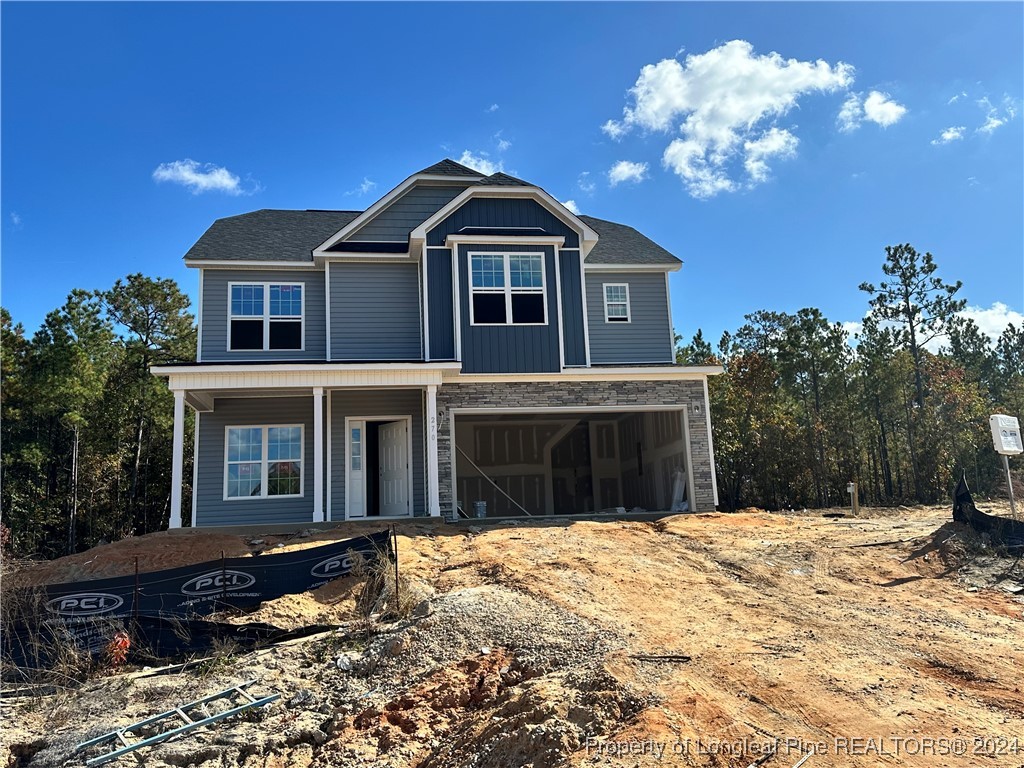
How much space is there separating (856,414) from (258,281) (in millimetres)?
25592

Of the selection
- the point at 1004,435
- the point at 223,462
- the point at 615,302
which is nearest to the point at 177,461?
the point at 223,462

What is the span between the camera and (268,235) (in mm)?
19359

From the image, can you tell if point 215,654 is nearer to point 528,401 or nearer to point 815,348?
point 528,401

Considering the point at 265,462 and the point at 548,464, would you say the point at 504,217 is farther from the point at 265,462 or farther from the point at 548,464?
the point at 548,464

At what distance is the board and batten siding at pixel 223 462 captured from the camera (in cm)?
1667

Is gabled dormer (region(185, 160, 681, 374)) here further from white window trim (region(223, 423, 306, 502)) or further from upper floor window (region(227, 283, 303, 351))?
white window trim (region(223, 423, 306, 502))

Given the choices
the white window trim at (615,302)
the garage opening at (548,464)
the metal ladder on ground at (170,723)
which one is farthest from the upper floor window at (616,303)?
the metal ladder on ground at (170,723)

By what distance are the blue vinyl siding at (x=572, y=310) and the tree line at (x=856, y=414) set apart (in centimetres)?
1182

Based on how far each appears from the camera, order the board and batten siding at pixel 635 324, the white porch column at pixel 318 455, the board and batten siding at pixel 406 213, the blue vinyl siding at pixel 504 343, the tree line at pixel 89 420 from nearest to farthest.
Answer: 1. the white porch column at pixel 318 455
2. the blue vinyl siding at pixel 504 343
3. the board and batten siding at pixel 406 213
4. the board and batten siding at pixel 635 324
5. the tree line at pixel 89 420

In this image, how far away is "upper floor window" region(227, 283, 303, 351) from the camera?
17.9 meters

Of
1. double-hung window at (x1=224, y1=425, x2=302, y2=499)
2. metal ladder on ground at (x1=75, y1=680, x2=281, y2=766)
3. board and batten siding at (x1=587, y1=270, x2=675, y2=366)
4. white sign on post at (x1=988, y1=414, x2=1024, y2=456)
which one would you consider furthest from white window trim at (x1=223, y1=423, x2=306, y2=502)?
white sign on post at (x1=988, y1=414, x2=1024, y2=456)

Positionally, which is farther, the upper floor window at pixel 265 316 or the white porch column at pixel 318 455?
the upper floor window at pixel 265 316

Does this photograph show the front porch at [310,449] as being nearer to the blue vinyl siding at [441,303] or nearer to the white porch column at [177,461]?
the white porch column at [177,461]

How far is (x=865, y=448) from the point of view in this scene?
110 ft
